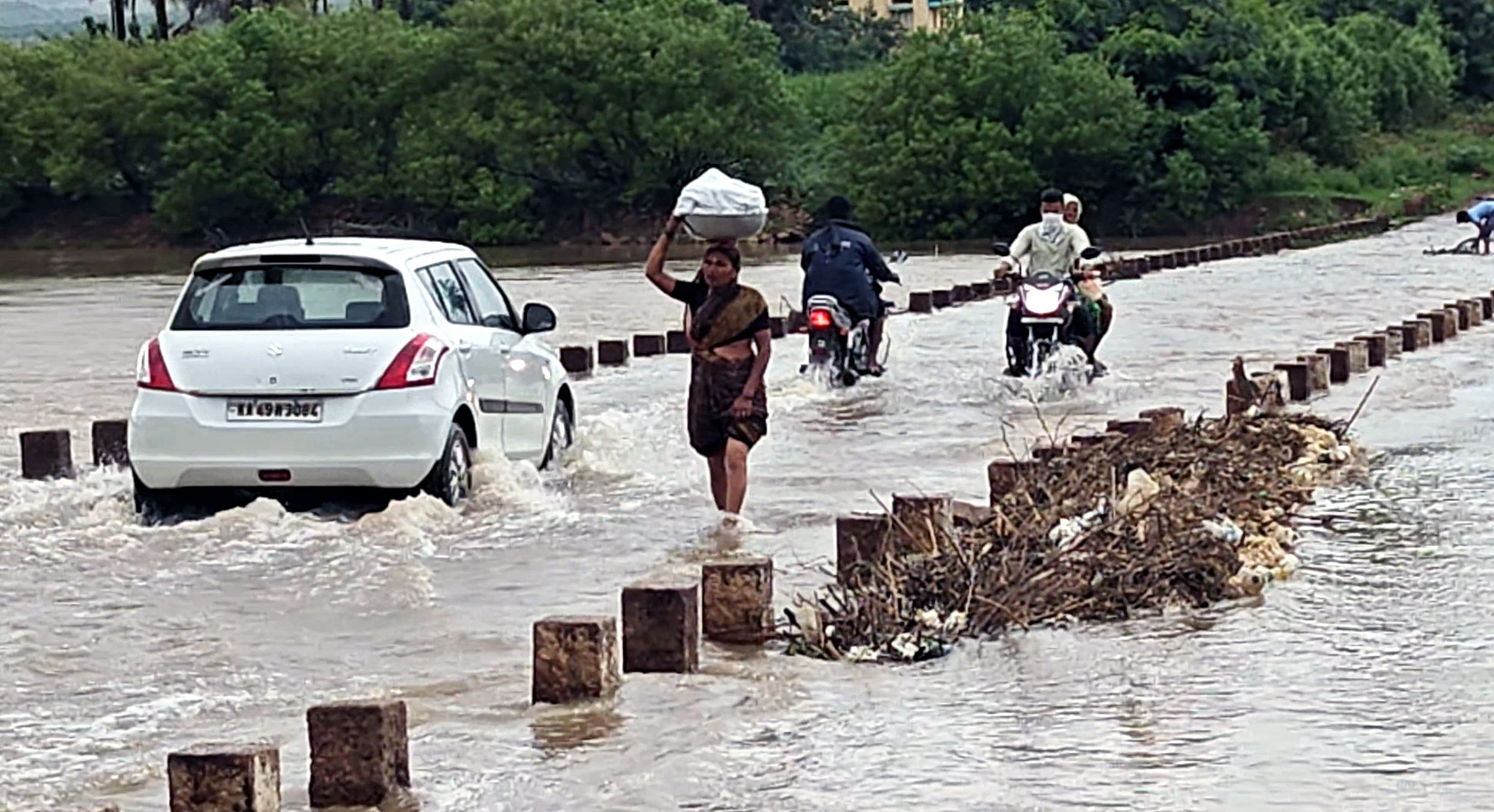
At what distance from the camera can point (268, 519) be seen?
39.6 feet

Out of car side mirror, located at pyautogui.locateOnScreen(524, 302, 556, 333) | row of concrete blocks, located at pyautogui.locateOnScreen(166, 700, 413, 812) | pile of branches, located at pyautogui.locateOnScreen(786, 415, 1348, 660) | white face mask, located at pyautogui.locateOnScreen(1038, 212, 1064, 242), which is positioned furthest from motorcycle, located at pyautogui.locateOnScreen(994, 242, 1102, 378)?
row of concrete blocks, located at pyautogui.locateOnScreen(166, 700, 413, 812)

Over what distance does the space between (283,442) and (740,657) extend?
3.86 m

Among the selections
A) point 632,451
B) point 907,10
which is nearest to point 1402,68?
point 907,10

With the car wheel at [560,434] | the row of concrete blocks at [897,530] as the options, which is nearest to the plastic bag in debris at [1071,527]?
the row of concrete blocks at [897,530]

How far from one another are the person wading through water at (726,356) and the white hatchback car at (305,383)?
1.31 metres

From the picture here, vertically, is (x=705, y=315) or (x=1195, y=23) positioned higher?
(x=1195, y=23)

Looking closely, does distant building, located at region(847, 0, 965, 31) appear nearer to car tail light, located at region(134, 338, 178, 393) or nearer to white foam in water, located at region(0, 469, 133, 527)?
white foam in water, located at region(0, 469, 133, 527)

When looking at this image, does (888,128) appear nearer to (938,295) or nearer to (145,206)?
(145,206)

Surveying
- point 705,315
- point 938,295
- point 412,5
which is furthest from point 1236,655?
point 412,5

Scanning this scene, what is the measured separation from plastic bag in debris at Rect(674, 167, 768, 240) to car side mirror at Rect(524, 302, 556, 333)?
2189 mm

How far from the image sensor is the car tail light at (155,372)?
12.0 m

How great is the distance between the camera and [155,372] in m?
12.0

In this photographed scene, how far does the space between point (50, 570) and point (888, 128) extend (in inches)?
2003

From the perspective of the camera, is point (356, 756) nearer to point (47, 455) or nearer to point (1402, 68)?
point (47, 455)
